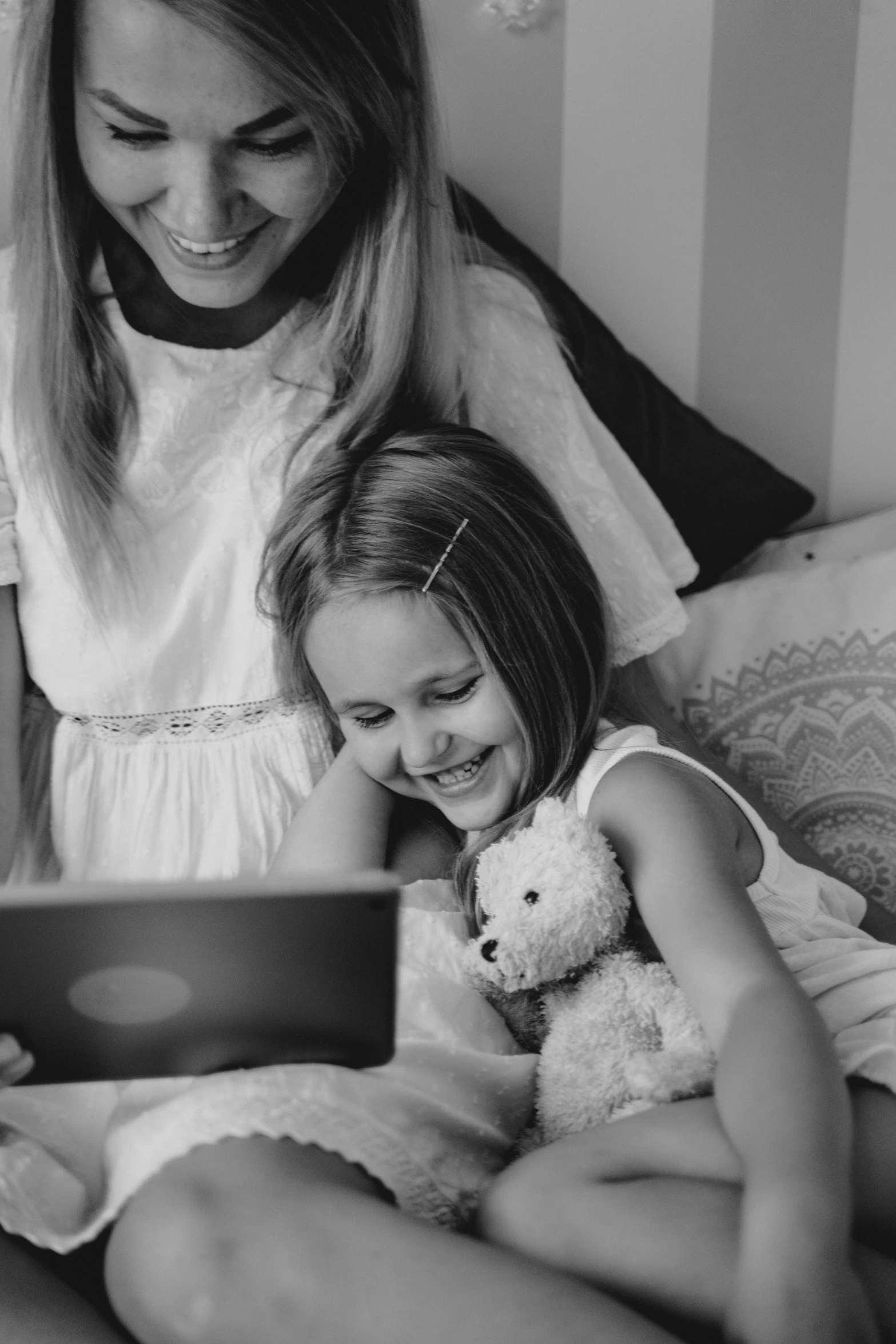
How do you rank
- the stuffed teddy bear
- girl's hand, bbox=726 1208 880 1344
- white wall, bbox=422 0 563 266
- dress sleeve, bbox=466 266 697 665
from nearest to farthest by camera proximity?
girl's hand, bbox=726 1208 880 1344, the stuffed teddy bear, dress sleeve, bbox=466 266 697 665, white wall, bbox=422 0 563 266

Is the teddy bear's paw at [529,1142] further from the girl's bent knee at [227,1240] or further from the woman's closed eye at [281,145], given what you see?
the woman's closed eye at [281,145]

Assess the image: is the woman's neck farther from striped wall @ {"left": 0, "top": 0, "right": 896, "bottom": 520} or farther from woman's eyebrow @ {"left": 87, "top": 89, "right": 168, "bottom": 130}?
striped wall @ {"left": 0, "top": 0, "right": 896, "bottom": 520}

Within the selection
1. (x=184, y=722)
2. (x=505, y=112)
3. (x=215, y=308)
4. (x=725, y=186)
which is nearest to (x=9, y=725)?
(x=184, y=722)

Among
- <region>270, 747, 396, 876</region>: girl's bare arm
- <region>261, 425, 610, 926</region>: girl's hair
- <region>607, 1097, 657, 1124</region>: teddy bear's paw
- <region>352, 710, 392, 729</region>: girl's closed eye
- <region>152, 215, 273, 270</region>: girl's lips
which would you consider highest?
<region>152, 215, 273, 270</region>: girl's lips

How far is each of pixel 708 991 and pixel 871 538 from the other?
84 cm

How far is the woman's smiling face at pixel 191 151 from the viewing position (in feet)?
3.39

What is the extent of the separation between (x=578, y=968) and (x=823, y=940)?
211mm

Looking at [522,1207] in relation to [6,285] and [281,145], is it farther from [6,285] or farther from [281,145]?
[6,285]

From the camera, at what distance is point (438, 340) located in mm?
1288

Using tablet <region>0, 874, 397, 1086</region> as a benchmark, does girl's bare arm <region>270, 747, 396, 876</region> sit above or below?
below

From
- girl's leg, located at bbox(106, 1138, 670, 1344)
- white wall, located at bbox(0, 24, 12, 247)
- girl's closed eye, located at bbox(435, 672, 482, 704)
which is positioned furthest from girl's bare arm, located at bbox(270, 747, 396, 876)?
white wall, located at bbox(0, 24, 12, 247)

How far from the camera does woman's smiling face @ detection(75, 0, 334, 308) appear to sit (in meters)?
1.03

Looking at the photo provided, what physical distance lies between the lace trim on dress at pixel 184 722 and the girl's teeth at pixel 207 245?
0.39 meters

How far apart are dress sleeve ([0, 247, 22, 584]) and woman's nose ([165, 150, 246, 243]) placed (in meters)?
0.23
